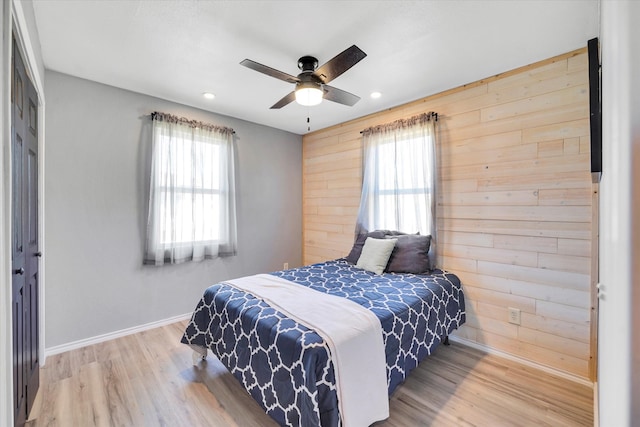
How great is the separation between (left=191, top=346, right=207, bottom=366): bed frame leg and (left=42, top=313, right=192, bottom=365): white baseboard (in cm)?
96

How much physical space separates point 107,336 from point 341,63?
3.26m

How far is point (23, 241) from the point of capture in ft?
4.93

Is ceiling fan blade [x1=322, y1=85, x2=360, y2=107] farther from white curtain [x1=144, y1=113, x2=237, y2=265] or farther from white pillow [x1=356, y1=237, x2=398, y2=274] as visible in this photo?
white curtain [x1=144, y1=113, x2=237, y2=265]

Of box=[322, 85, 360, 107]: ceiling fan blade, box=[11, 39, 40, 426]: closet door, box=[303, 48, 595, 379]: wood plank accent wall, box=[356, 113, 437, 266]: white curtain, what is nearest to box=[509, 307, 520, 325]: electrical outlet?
box=[303, 48, 595, 379]: wood plank accent wall

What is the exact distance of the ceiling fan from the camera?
5.65ft

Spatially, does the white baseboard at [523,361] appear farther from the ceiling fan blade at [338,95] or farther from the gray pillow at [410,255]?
the ceiling fan blade at [338,95]

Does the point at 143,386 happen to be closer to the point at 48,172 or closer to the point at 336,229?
the point at 48,172

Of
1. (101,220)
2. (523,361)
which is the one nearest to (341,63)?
(101,220)

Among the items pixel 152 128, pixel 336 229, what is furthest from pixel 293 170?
pixel 152 128

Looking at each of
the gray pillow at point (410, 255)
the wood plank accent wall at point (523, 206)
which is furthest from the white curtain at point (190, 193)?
the wood plank accent wall at point (523, 206)

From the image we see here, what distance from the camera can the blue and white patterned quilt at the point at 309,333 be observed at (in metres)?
1.35

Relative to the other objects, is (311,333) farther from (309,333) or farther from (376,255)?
(376,255)

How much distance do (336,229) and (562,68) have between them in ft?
9.18

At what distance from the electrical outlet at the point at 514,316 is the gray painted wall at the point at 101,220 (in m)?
3.14
